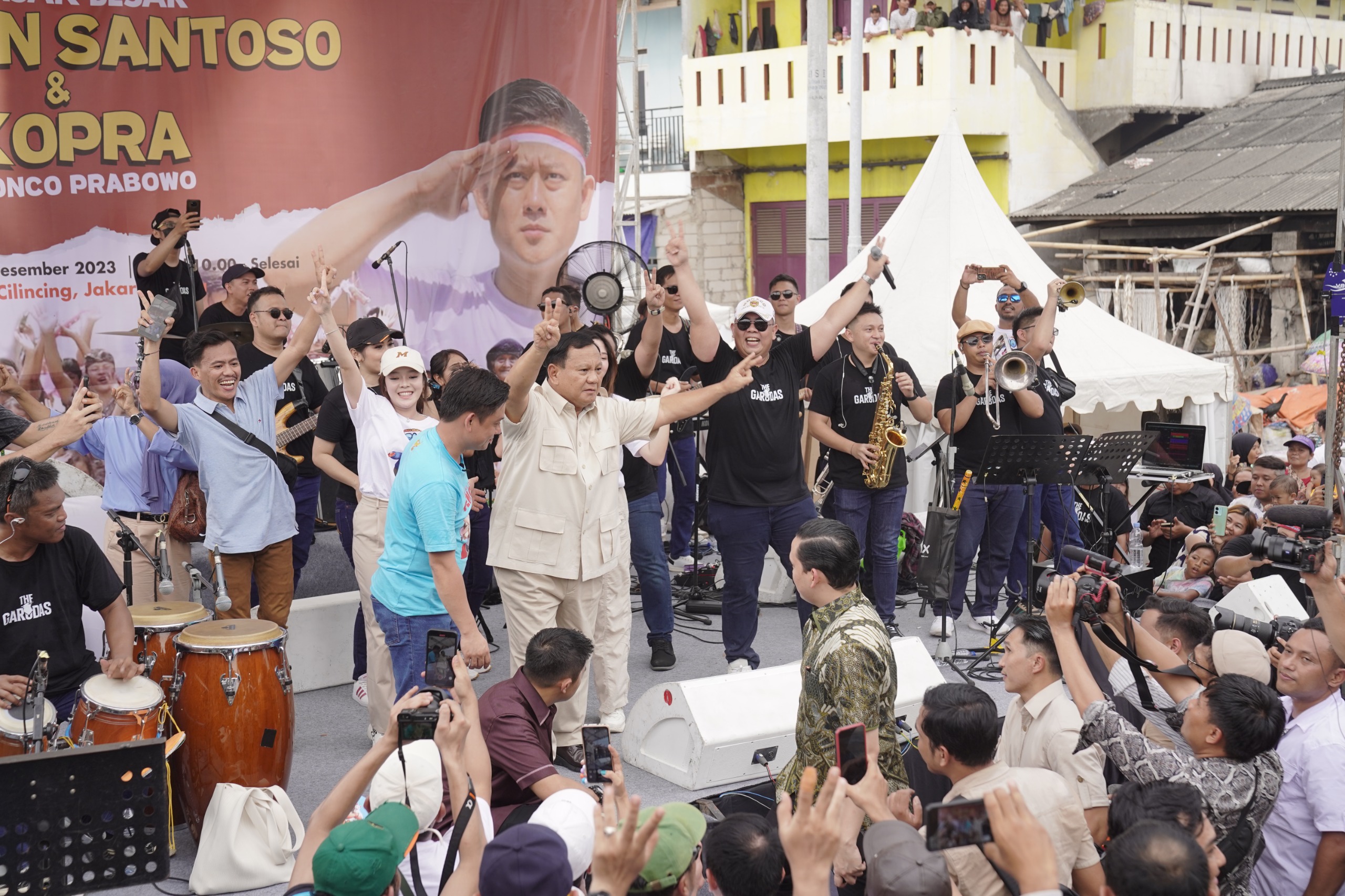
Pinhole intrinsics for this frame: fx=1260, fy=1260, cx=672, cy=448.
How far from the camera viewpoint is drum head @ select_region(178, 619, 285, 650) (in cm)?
493

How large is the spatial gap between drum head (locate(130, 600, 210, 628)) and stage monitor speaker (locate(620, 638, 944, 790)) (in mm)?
1967

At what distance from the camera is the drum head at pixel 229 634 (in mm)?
4926

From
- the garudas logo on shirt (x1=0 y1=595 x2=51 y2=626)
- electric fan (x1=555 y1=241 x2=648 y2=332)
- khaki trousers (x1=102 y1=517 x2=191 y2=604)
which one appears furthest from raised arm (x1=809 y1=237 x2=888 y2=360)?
the garudas logo on shirt (x1=0 y1=595 x2=51 y2=626)

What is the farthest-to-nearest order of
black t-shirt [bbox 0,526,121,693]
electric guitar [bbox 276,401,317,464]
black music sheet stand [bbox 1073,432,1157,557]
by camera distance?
electric guitar [bbox 276,401,317,464] → black music sheet stand [bbox 1073,432,1157,557] → black t-shirt [bbox 0,526,121,693]

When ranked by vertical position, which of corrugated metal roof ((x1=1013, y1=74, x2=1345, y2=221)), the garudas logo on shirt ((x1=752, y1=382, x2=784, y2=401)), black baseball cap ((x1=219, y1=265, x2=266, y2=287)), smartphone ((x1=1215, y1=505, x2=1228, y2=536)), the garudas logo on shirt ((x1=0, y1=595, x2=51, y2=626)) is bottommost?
smartphone ((x1=1215, y1=505, x2=1228, y2=536))

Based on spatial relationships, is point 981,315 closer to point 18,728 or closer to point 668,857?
point 18,728

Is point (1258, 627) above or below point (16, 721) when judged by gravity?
above

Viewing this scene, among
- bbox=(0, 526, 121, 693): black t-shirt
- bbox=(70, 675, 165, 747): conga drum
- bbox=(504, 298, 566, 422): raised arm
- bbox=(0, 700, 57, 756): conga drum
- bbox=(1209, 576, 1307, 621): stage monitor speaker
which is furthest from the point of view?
bbox=(1209, 576, 1307, 621): stage monitor speaker

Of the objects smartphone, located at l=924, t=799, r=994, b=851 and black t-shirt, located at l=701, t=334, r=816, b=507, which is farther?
black t-shirt, located at l=701, t=334, r=816, b=507

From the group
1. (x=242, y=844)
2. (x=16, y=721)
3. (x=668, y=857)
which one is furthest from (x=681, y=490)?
(x=668, y=857)

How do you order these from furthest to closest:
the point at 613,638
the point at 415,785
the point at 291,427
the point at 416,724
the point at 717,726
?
the point at 291,427, the point at 613,638, the point at 717,726, the point at 415,785, the point at 416,724

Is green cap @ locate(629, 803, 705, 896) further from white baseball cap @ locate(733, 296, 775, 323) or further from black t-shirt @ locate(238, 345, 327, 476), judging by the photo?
black t-shirt @ locate(238, 345, 327, 476)

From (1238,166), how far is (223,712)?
60.6 feet

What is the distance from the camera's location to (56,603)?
4.86 m
